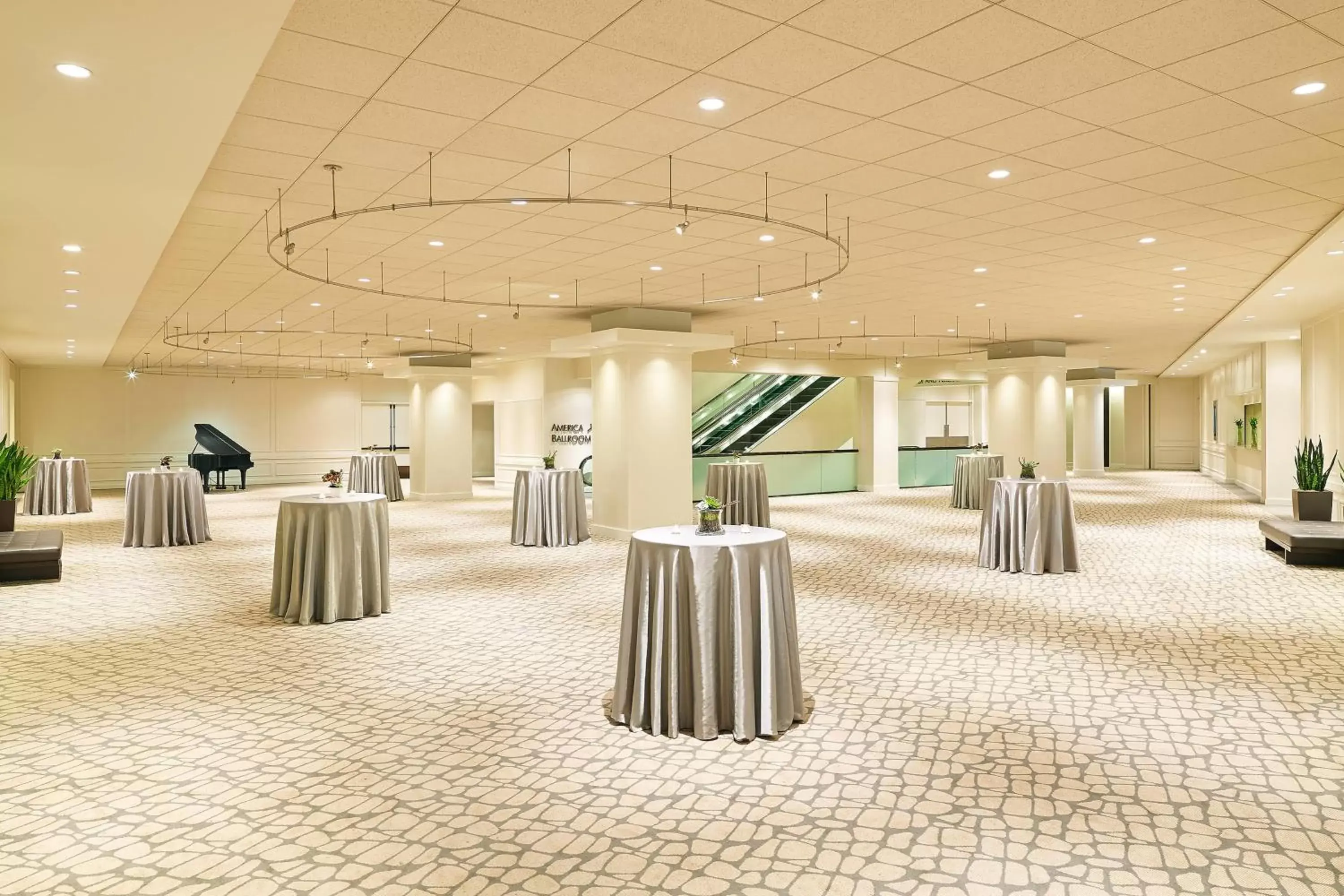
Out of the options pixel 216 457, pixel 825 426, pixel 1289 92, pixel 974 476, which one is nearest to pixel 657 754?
pixel 1289 92

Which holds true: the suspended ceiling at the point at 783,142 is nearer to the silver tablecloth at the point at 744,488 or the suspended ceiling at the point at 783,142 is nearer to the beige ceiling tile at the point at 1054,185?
the beige ceiling tile at the point at 1054,185

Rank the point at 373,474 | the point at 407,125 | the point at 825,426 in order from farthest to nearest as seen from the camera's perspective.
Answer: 1. the point at 825,426
2. the point at 373,474
3. the point at 407,125

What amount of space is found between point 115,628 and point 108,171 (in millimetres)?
3372

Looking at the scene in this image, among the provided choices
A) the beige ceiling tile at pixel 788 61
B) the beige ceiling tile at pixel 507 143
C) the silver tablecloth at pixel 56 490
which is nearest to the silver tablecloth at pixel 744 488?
the beige ceiling tile at pixel 507 143

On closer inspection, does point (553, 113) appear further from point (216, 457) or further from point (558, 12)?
point (216, 457)

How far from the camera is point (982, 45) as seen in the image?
406 centimetres

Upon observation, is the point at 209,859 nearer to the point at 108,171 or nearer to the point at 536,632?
the point at 536,632

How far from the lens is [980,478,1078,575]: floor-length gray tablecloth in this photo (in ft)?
28.7

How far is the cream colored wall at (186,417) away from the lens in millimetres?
22156

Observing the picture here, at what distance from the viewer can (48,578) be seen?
857 centimetres

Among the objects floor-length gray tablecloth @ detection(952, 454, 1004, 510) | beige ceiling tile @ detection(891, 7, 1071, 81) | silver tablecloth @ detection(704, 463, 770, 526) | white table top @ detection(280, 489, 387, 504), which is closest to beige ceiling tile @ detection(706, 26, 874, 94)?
beige ceiling tile @ detection(891, 7, 1071, 81)

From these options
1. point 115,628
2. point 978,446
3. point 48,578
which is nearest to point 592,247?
point 115,628

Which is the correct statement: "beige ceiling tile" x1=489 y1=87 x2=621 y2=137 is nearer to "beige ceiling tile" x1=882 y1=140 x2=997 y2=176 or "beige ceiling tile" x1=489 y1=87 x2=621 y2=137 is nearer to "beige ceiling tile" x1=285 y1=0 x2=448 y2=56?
"beige ceiling tile" x1=285 y1=0 x2=448 y2=56

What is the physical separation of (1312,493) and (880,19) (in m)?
9.60
